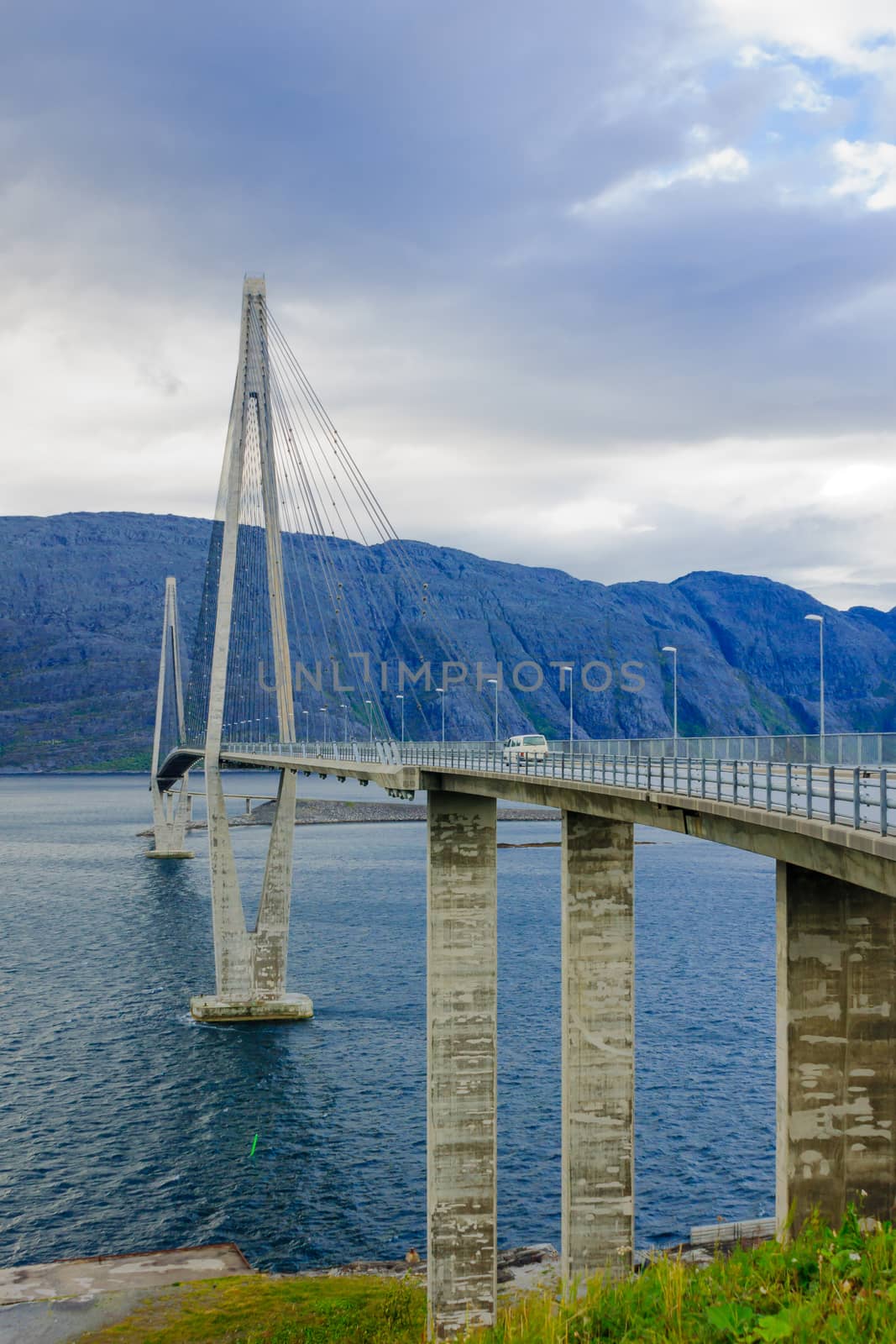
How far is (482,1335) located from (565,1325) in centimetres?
311

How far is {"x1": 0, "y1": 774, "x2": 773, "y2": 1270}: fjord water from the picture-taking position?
3130 cm

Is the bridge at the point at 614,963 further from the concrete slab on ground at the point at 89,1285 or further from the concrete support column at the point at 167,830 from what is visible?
the concrete support column at the point at 167,830

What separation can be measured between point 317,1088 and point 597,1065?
19.2m

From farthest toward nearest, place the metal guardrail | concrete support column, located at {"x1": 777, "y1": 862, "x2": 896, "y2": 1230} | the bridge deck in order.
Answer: concrete support column, located at {"x1": 777, "y1": 862, "x2": 896, "y2": 1230}
the metal guardrail
the bridge deck

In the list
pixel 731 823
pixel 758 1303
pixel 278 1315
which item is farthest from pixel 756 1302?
pixel 278 1315

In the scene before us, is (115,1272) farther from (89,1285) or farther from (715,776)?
(715,776)

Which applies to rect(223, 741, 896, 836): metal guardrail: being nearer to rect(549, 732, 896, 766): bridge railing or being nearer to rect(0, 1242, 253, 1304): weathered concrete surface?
rect(549, 732, 896, 766): bridge railing

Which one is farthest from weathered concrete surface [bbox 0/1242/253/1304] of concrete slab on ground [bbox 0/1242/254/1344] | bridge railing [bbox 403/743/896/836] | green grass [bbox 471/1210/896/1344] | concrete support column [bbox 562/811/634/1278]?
green grass [bbox 471/1210/896/1344]

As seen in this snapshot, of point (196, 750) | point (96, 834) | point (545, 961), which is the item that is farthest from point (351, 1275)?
point (96, 834)

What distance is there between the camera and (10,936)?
71812 mm

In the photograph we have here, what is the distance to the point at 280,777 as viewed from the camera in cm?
5662

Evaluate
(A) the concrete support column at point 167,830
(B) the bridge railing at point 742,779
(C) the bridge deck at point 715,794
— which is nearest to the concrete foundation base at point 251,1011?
(C) the bridge deck at point 715,794

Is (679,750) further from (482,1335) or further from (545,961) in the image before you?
(545,961)

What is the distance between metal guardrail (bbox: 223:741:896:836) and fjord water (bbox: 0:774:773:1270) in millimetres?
11818
